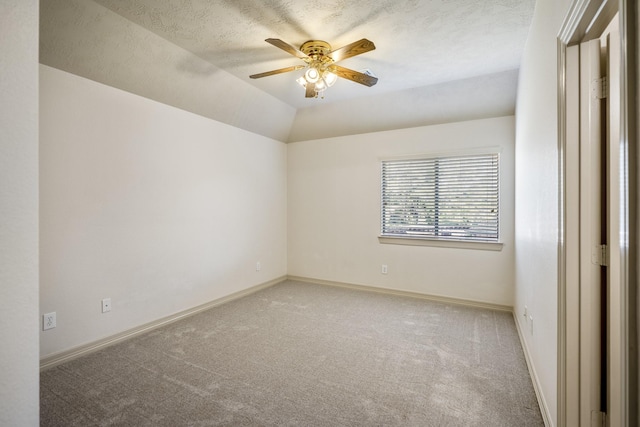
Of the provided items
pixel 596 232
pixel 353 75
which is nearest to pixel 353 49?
pixel 353 75

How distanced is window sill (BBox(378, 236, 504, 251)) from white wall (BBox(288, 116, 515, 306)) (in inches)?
2.1

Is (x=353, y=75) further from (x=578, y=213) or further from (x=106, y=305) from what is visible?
(x=106, y=305)

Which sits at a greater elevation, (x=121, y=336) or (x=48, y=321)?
(x=48, y=321)

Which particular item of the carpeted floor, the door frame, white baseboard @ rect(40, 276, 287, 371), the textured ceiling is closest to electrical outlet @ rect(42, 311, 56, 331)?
white baseboard @ rect(40, 276, 287, 371)

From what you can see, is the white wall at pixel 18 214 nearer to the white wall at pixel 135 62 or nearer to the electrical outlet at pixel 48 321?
the white wall at pixel 135 62

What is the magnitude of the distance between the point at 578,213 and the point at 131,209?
341 centimetres

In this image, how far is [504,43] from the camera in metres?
2.68

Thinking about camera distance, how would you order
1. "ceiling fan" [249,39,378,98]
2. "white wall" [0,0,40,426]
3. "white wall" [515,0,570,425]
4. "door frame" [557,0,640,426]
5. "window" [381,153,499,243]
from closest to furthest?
"door frame" [557,0,640,426]
"white wall" [0,0,40,426]
"white wall" [515,0,570,425]
"ceiling fan" [249,39,378,98]
"window" [381,153,499,243]

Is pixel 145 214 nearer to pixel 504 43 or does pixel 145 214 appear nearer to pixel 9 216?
pixel 9 216

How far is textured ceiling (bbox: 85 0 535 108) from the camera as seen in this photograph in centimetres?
218

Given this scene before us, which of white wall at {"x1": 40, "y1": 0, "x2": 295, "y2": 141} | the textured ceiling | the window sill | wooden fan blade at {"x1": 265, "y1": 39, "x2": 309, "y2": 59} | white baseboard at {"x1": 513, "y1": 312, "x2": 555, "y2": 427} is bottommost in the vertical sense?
white baseboard at {"x1": 513, "y1": 312, "x2": 555, "y2": 427}

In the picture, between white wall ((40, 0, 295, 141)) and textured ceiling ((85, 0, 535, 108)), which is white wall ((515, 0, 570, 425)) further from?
white wall ((40, 0, 295, 141))

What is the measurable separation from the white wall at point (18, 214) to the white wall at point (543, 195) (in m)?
2.30

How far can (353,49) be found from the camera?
225cm
